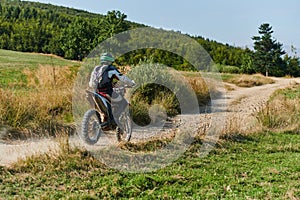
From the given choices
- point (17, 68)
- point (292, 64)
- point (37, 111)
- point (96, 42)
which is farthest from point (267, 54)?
point (37, 111)

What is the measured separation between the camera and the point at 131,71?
359 inches

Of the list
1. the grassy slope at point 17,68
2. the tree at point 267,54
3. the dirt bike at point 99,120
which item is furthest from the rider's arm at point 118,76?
the tree at point 267,54

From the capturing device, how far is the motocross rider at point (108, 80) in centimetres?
532

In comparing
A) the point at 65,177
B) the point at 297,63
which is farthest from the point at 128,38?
the point at 297,63

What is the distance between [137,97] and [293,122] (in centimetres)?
369

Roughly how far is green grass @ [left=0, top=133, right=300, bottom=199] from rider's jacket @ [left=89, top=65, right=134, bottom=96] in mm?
1112

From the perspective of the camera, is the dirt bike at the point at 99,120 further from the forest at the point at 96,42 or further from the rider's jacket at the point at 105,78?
the forest at the point at 96,42

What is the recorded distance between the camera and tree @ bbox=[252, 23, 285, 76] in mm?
39625

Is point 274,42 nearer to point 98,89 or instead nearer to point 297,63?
point 297,63

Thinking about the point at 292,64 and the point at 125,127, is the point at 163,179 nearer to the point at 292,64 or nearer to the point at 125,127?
the point at 125,127

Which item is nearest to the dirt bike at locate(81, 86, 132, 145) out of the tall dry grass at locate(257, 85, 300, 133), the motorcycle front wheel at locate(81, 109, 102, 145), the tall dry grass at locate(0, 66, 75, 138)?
the motorcycle front wheel at locate(81, 109, 102, 145)

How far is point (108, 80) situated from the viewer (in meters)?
5.45

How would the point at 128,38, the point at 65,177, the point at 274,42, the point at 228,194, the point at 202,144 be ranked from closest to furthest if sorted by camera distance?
the point at 228,194
the point at 65,177
the point at 202,144
the point at 128,38
the point at 274,42

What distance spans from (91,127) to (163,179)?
6.33 feet
